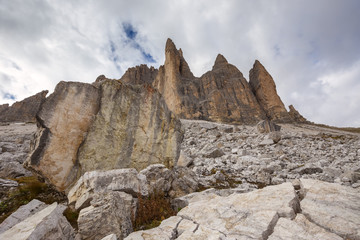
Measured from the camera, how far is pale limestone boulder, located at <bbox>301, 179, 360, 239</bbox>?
3.09 meters

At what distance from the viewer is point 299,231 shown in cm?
301

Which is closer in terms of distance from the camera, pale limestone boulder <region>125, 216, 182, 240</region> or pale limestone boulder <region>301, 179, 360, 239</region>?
pale limestone boulder <region>301, 179, 360, 239</region>

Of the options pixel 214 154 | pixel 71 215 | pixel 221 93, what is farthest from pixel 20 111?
pixel 71 215

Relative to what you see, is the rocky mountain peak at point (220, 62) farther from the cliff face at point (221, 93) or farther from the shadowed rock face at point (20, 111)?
the shadowed rock face at point (20, 111)

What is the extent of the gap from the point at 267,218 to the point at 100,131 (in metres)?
7.79

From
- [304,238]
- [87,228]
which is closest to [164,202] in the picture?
[87,228]

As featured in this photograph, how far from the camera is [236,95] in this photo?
233 feet

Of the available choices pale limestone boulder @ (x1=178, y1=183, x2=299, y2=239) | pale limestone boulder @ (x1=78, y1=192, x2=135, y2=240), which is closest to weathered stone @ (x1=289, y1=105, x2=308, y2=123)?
pale limestone boulder @ (x1=178, y1=183, x2=299, y2=239)

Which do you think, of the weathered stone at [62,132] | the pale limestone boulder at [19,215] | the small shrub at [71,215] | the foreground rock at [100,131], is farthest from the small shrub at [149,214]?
the weathered stone at [62,132]

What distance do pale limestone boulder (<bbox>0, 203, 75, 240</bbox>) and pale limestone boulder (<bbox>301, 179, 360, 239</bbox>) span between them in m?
5.80

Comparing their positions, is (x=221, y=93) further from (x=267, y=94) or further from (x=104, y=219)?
(x=104, y=219)

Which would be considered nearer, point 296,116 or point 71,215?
point 71,215

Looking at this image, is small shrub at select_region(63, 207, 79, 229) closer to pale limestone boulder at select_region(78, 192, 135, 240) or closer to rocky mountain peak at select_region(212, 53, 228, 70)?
pale limestone boulder at select_region(78, 192, 135, 240)

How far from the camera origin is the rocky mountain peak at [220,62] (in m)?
85.3
